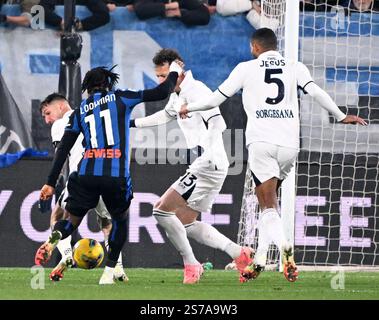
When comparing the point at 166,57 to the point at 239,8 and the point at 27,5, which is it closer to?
the point at 239,8

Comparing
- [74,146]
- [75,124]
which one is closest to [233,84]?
[75,124]

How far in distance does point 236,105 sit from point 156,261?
6.98ft

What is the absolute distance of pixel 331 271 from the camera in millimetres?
12602

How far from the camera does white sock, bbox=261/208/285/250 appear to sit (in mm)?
9766

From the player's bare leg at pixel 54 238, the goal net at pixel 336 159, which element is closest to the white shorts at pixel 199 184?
the player's bare leg at pixel 54 238

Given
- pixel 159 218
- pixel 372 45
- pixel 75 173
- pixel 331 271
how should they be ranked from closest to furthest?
pixel 75 173
pixel 159 218
pixel 331 271
pixel 372 45

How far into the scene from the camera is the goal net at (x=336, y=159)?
14008 millimetres

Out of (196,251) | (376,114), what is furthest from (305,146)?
(196,251)

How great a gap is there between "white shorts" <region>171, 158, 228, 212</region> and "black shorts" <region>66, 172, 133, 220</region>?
978mm

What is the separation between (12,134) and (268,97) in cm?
511

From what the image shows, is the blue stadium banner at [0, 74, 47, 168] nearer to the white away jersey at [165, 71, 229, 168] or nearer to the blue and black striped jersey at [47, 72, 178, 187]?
the white away jersey at [165, 71, 229, 168]

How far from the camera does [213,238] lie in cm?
1101

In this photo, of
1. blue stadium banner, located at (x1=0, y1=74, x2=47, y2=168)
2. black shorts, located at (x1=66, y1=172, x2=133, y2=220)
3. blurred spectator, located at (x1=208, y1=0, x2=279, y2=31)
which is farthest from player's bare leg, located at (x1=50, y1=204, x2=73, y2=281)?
blurred spectator, located at (x1=208, y1=0, x2=279, y2=31)

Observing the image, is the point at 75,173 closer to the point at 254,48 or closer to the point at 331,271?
the point at 254,48
